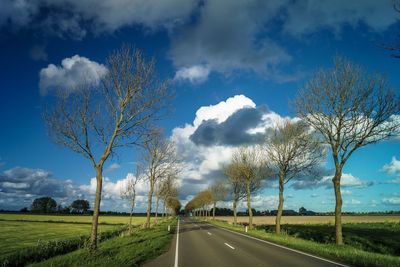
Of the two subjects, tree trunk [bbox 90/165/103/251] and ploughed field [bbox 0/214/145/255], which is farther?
ploughed field [bbox 0/214/145/255]

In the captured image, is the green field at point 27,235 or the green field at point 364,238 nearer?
the green field at point 364,238

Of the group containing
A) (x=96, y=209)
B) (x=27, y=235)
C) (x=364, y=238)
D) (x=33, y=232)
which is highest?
(x=96, y=209)

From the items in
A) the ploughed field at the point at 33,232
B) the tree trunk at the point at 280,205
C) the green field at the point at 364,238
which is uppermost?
the tree trunk at the point at 280,205

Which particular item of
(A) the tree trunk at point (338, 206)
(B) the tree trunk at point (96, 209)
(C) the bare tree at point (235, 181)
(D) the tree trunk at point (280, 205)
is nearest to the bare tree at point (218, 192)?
(C) the bare tree at point (235, 181)

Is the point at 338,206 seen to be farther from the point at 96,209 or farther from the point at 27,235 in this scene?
the point at 27,235

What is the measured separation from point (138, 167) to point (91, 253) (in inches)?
969

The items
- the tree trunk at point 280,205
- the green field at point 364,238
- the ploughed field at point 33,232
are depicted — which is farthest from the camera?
the tree trunk at point 280,205

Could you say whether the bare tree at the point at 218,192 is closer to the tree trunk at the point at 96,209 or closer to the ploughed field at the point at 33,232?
the ploughed field at the point at 33,232

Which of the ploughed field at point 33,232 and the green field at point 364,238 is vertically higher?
the green field at point 364,238

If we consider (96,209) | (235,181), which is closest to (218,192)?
(235,181)

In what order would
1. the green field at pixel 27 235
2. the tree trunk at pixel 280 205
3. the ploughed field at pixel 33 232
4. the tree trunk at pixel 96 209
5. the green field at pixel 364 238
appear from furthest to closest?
the tree trunk at pixel 280 205 < the ploughed field at pixel 33 232 < the green field at pixel 27 235 < the green field at pixel 364 238 < the tree trunk at pixel 96 209

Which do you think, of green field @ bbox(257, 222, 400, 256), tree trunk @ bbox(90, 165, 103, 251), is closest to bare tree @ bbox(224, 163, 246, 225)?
green field @ bbox(257, 222, 400, 256)

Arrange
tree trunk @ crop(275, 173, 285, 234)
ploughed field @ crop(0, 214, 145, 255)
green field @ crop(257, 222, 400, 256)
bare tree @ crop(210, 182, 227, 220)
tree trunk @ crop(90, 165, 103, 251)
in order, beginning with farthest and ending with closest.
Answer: bare tree @ crop(210, 182, 227, 220), tree trunk @ crop(275, 173, 285, 234), ploughed field @ crop(0, 214, 145, 255), green field @ crop(257, 222, 400, 256), tree trunk @ crop(90, 165, 103, 251)

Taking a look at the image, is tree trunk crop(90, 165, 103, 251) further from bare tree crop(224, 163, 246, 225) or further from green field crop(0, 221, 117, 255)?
bare tree crop(224, 163, 246, 225)
